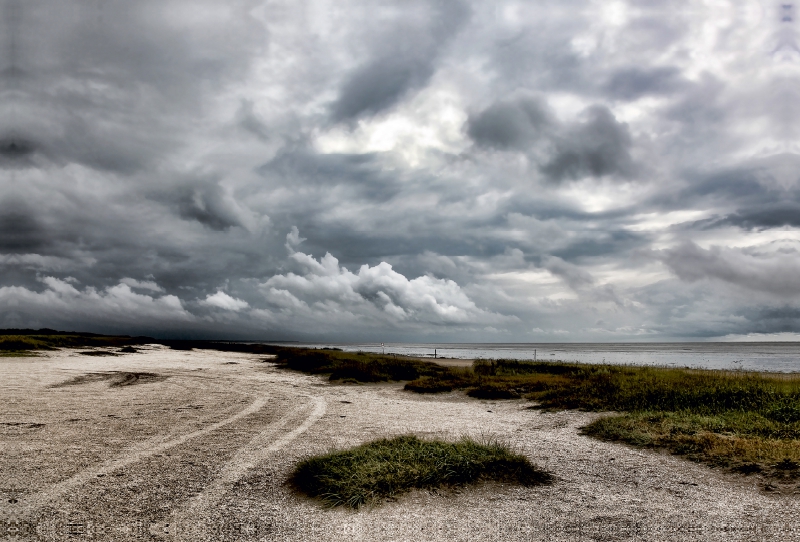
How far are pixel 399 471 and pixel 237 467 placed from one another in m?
3.12

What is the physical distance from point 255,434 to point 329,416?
129 inches

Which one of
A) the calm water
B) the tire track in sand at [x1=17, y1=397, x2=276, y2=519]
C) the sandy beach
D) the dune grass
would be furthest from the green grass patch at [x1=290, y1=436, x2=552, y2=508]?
the calm water

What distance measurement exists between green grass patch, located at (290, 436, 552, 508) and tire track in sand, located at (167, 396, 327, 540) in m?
1.13

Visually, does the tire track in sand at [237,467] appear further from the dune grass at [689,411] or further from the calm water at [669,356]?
the calm water at [669,356]

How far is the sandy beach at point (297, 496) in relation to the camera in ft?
19.7

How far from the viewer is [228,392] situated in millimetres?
20781

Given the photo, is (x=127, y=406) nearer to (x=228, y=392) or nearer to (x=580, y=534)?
(x=228, y=392)

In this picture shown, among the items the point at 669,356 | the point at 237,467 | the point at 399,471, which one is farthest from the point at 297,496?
the point at 669,356

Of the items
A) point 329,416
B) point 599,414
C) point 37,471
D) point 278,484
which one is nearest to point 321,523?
point 278,484

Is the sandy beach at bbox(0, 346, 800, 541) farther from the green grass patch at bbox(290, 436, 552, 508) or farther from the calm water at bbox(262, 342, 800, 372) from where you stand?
the calm water at bbox(262, 342, 800, 372)

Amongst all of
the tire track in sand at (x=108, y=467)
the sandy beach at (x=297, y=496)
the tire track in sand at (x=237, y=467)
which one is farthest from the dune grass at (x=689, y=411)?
the tire track in sand at (x=108, y=467)

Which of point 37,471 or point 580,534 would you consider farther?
point 37,471

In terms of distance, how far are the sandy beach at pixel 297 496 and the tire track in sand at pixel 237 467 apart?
30 mm

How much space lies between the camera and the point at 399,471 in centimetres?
766
